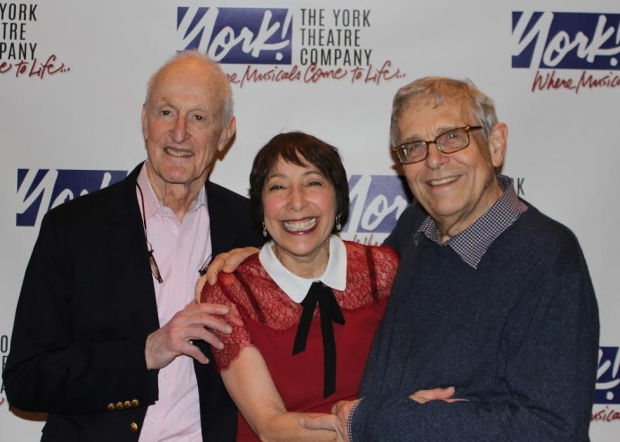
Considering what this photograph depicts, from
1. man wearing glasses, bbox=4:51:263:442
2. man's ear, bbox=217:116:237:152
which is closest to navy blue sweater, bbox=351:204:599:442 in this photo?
man wearing glasses, bbox=4:51:263:442

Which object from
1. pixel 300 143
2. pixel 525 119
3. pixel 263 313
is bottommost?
pixel 263 313

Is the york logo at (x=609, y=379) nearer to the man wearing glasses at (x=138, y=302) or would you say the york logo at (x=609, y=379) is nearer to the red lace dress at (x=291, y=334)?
the red lace dress at (x=291, y=334)

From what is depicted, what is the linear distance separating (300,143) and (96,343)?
94 centimetres

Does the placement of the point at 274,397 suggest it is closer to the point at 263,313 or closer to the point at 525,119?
the point at 263,313

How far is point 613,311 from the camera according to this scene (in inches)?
129

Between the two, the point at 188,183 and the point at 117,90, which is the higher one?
the point at 117,90

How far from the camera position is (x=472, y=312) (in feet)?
6.40

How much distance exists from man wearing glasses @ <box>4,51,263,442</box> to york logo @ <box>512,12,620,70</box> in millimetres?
1433

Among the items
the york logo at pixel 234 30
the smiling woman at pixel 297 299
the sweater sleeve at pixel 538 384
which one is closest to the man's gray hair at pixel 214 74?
the smiling woman at pixel 297 299

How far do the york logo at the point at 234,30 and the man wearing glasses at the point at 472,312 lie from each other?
1238mm

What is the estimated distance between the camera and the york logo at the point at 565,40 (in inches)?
129

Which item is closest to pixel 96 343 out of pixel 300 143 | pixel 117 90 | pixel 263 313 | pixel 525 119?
pixel 263 313

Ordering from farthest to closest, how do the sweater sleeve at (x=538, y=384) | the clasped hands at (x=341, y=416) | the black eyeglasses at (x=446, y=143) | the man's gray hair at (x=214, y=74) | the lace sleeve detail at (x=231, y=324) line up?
the man's gray hair at (x=214, y=74)
the lace sleeve detail at (x=231, y=324)
the black eyeglasses at (x=446, y=143)
the clasped hands at (x=341, y=416)
the sweater sleeve at (x=538, y=384)

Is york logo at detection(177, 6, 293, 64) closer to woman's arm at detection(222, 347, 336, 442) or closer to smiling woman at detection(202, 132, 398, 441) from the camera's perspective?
smiling woman at detection(202, 132, 398, 441)
